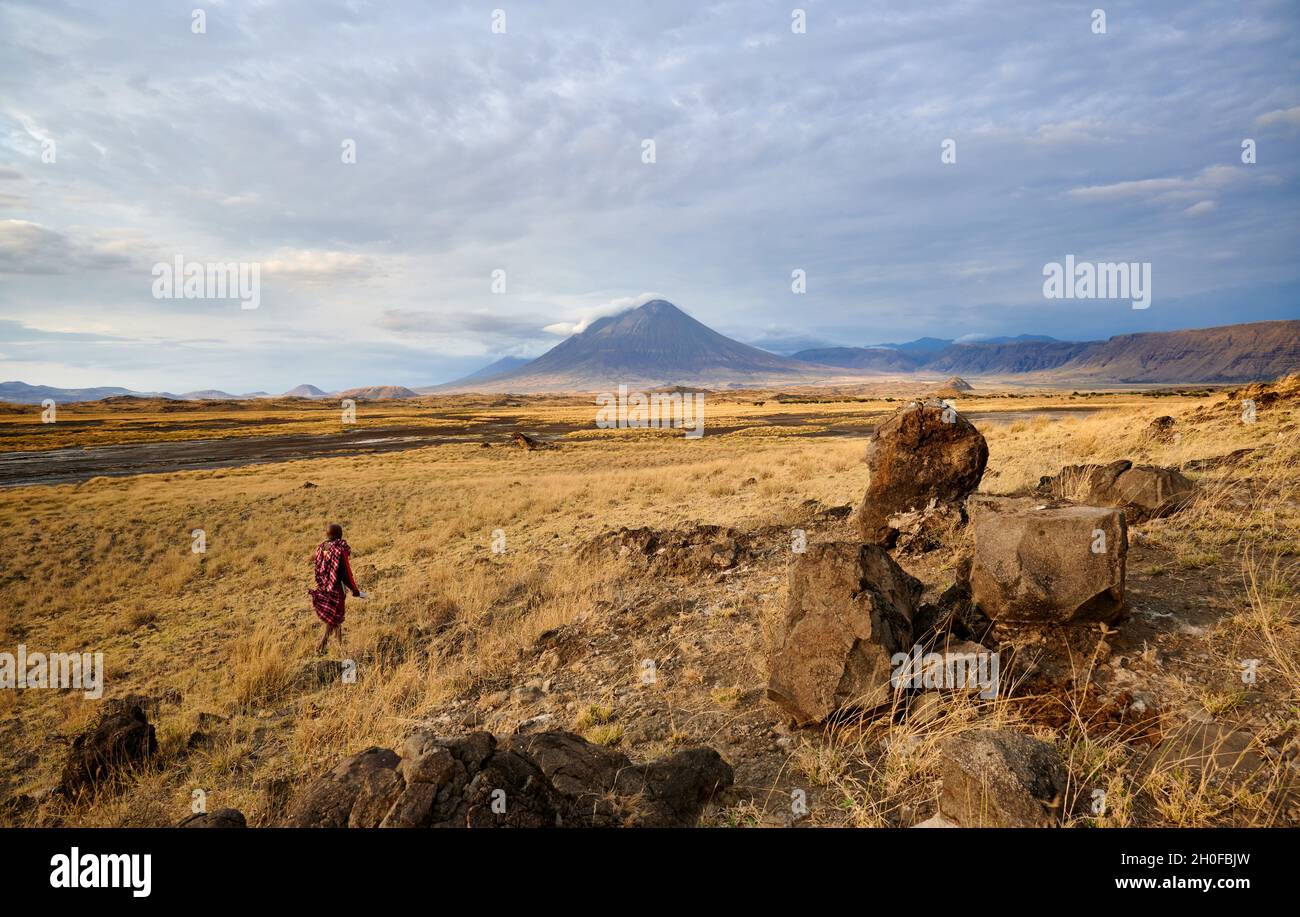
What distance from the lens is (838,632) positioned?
15.4 ft

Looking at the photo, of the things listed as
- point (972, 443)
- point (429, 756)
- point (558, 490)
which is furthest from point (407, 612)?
point (558, 490)

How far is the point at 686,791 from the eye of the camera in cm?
391

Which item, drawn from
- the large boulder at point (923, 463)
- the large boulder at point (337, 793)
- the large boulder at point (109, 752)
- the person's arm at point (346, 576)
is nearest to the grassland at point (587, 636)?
the large boulder at point (109, 752)

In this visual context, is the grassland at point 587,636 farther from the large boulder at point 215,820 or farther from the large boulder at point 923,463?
the large boulder at point 215,820

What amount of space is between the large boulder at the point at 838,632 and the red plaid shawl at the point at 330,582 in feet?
26.2

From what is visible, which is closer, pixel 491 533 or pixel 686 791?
pixel 686 791

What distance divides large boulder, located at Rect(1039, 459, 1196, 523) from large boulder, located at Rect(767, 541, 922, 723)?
14.2 ft

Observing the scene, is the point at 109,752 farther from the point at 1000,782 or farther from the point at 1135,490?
the point at 1135,490

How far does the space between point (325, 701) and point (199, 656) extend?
4175mm

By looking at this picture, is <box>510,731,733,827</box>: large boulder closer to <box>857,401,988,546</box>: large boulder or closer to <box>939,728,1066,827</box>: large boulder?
<box>939,728,1066,827</box>: large boulder

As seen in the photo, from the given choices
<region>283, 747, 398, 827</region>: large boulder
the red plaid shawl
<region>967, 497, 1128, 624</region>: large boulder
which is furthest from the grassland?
<region>283, 747, 398, 827</region>: large boulder

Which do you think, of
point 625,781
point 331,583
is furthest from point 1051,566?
Answer: point 331,583

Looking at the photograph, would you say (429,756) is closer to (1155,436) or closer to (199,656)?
(199,656)

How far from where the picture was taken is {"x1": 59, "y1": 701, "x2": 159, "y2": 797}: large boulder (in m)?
6.46
